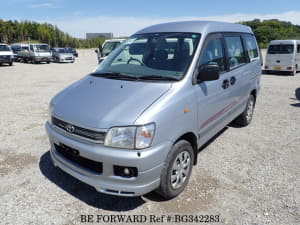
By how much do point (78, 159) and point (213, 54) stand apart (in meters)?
2.29

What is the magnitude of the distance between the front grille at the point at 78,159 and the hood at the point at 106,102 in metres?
0.34

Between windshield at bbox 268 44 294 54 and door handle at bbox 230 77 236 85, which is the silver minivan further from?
windshield at bbox 268 44 294 54

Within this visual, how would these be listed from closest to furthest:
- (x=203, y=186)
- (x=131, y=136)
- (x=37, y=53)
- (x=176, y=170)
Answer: (x=131, y=136), (x=176, y=170), (x=203, y=186), (x=37, y=53)

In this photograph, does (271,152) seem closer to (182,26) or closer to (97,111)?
(182,26)

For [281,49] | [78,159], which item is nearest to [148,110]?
[78,159]

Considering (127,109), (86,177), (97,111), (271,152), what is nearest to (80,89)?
(97,111)

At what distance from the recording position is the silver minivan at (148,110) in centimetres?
224

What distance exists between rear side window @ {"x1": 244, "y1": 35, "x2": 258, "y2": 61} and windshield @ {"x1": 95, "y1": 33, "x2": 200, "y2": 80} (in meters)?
2.12

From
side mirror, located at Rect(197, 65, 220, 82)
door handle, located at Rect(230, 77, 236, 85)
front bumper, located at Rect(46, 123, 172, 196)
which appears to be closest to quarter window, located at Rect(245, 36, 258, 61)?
door handle, located at Rect(230, 77, 236, 85)

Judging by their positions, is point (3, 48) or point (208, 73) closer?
point (208, 73)

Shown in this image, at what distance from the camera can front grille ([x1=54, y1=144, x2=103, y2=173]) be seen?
2400 millimetres

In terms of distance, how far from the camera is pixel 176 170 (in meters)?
2.70

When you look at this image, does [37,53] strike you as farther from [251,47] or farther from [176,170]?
[176,170]

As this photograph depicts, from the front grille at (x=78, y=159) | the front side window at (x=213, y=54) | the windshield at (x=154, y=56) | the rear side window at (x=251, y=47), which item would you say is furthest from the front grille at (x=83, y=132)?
the rear side window at (x=251, y=47)
